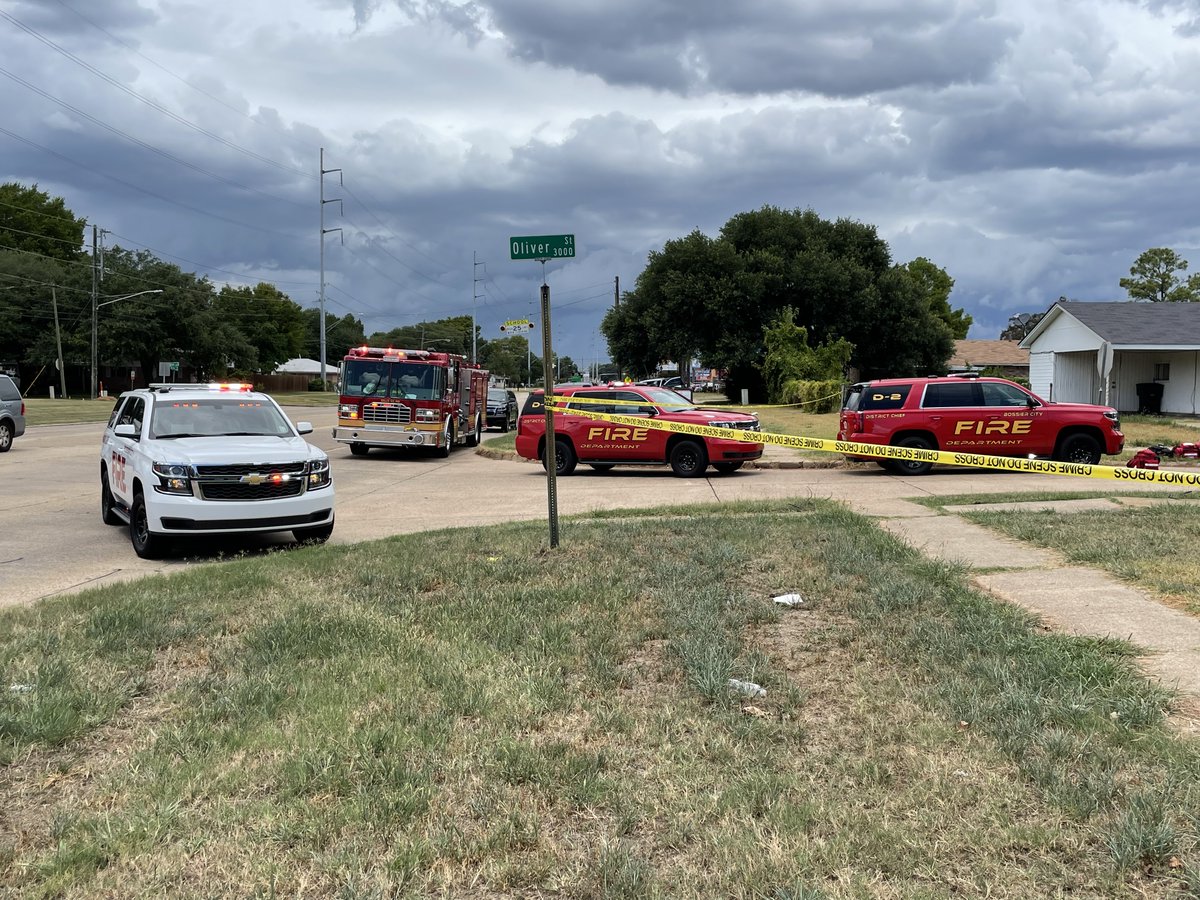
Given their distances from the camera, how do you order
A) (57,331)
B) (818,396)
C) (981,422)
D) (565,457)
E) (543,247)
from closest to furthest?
(543,247)
(981,422)
(565,457)
(818,396)
(57,331)

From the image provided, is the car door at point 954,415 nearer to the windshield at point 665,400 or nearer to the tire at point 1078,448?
the tire at point 1078,448

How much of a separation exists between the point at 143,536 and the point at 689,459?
1001cm

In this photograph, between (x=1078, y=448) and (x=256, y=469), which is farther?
(x=1078, y=448)

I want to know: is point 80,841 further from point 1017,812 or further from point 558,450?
point 558,450

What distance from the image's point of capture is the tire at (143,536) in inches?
383

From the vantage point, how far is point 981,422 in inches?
653

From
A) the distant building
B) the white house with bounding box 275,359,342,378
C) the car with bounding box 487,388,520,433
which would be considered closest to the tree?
the distant building

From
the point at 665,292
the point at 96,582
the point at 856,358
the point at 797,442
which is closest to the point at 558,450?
the point at 797,442

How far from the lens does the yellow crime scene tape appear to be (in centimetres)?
802

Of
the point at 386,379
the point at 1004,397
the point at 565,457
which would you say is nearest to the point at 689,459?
the point at 565,457

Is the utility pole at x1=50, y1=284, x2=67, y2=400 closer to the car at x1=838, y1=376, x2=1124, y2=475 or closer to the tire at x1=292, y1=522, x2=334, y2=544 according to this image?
the tire at x1=292, y1=522, x2=334, y2=544

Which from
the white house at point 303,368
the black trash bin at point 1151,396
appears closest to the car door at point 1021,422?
the black trash bin at point 1151,396

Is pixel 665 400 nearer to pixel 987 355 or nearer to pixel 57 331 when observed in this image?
pixel 57 331

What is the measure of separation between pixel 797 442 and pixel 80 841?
Answer: 899 centimetres
